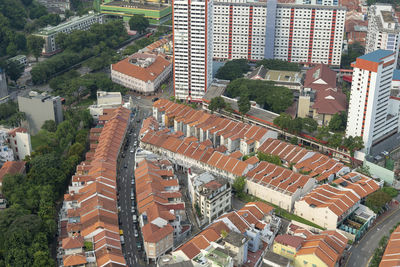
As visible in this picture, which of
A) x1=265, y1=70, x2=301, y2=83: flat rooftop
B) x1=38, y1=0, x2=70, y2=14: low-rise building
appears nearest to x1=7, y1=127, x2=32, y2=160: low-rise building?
x1=265, y1=70, x2=301, y2=83: flat rooftop

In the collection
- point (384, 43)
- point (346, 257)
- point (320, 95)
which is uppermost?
point (384, 43)

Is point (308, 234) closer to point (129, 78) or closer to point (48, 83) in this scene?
point (129, 78)

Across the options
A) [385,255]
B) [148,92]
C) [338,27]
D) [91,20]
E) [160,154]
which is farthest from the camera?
[91,20]

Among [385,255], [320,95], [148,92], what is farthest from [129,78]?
[385,255]

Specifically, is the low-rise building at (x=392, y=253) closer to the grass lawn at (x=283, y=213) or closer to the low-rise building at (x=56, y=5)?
the grass lawn at (x=283, y=213)

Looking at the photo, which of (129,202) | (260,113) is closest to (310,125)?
(260,113)
